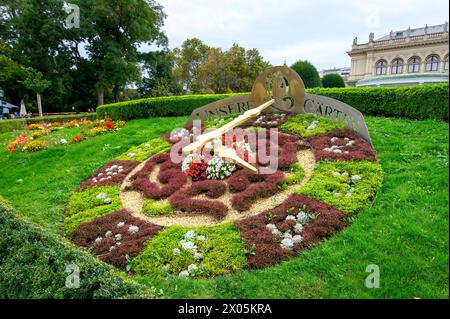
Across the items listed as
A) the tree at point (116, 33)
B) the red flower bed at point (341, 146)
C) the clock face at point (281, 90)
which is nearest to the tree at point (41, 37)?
the tree at point (116, 33)

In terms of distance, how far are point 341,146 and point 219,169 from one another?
2948 mm

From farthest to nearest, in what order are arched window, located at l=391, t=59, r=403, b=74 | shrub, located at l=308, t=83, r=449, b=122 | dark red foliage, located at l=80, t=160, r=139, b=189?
1. arched window, located at l=391, t=59, r=403, b=74
2. shrub, located at l=308, t=83, r=449, b=122
3. dark red foliage, located at l=80, t=160, r=139, b=189

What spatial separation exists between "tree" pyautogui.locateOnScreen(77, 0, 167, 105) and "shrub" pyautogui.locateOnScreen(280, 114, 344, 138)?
23242 millimetres

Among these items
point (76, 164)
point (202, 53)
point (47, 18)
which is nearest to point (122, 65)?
point (47, 18)

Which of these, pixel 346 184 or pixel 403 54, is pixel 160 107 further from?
pixel 403 54

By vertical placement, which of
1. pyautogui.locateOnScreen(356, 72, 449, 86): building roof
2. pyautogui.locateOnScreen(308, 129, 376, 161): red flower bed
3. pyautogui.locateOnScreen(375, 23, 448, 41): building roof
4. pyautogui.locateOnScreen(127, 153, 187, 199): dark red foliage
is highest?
pyautogui.locateOnScreen(375, 23, 448, 41): building roof

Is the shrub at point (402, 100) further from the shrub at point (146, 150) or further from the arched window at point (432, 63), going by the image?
the arched window at point (432, 63)

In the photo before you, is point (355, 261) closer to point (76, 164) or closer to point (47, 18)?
point (76, 164)

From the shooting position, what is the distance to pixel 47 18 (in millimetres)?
27203

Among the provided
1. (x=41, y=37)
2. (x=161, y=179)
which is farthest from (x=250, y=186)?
(x=41, y=37)

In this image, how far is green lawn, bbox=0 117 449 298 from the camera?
3.28 metres

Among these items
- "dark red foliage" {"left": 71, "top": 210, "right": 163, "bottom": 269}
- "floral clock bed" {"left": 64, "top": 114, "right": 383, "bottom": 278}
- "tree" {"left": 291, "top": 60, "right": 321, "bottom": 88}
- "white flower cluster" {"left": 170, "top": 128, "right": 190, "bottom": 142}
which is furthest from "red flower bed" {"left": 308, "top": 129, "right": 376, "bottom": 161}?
"tree" {"left": 291, "top": 60, "right": 321, "bottom": 88}

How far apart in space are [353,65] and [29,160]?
154 feet

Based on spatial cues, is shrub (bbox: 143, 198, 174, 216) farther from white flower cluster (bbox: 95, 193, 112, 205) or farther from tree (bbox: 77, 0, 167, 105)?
tree (bbox: 77, 0, 167, 105)
